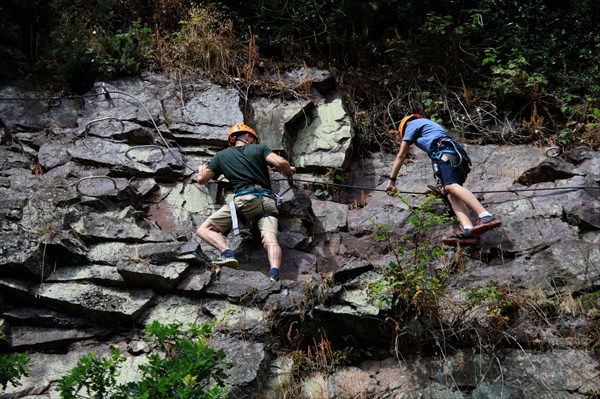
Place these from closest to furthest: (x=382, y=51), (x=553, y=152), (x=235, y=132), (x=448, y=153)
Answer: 1. (x=448, y=153)
2. (x=235, y=132)
3. (x=553, y=152)
4. (x=382, y=51)

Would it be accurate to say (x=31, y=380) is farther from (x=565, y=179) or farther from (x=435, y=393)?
(x=565, y=179)

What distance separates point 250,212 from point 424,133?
231 cm

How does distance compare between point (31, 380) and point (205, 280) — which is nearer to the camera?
point (31, 380)

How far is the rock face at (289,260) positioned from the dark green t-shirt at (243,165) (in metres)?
0.55

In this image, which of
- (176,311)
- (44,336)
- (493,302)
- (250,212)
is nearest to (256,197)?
(250,212)

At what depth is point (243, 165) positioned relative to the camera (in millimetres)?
8117

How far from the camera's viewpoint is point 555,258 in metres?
7.26

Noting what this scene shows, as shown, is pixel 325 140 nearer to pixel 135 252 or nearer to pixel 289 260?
pixel 289 260

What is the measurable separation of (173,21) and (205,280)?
19.4 feet

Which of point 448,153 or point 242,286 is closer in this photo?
point 242,286

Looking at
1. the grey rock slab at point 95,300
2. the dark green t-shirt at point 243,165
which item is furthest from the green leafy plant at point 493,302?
the grey rock slab at point 95,300

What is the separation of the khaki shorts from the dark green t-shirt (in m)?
0.20

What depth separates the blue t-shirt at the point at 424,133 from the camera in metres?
8.21

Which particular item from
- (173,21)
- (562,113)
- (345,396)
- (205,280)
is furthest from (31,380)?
(562,113)
